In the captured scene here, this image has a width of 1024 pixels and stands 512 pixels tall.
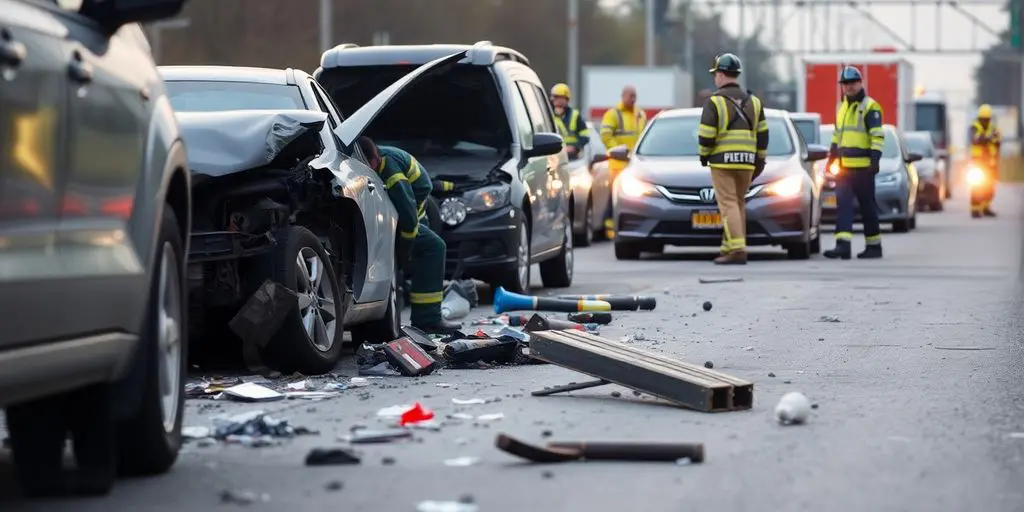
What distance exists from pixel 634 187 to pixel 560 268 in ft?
15.4

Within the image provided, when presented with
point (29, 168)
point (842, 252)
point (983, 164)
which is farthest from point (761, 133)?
point (983, 164)

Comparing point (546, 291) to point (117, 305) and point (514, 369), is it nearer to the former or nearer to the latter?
point (514, 369)

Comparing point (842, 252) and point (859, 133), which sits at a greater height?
point (859, 133)

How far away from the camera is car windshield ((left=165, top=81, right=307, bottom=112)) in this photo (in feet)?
36.0

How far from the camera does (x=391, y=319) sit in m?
11.4

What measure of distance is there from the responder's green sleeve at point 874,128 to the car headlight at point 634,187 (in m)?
2.34

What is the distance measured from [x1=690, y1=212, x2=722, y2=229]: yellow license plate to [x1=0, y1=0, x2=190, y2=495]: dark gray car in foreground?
14619 millimetres

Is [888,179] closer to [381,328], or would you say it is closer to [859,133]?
[859,133]

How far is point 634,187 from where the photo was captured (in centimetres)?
2158

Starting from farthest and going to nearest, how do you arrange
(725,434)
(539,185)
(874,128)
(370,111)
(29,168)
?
(874,128)
(539,185)
(370,111)
(725,434)
(29,168)

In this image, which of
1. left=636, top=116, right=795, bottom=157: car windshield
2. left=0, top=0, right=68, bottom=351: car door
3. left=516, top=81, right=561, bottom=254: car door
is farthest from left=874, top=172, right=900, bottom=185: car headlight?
left=0, top=0, right=68, bottom=351: car door

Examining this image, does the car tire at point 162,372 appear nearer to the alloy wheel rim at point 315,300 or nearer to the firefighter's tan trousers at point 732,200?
the alloy wheel rim at point 315,300

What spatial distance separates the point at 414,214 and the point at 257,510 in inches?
237

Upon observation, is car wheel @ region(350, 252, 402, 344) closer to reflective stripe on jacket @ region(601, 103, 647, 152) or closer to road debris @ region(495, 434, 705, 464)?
road debris @ region(495, 434, 705, 464)
